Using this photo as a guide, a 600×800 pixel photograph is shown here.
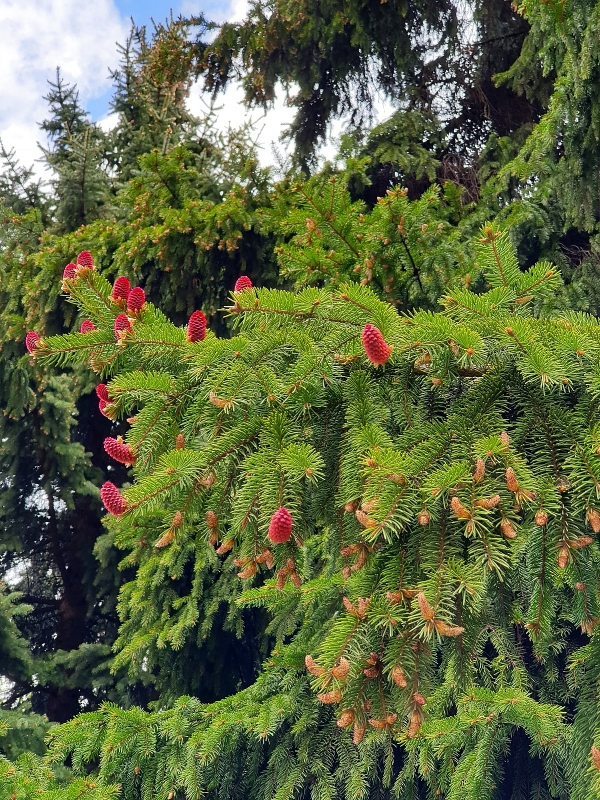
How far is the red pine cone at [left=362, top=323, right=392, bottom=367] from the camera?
4.95 feet

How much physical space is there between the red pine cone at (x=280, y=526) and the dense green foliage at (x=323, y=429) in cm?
8

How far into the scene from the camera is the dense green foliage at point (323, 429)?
153 centimetres

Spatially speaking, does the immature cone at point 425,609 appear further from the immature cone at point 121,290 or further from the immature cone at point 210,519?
the immature cone at point 121,290

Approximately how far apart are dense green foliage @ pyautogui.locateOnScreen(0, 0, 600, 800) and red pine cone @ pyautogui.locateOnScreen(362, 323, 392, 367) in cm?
9

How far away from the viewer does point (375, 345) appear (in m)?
1.51

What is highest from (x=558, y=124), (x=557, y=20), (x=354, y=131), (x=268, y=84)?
(x=268, y=84)

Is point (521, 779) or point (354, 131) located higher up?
point (354, 131)

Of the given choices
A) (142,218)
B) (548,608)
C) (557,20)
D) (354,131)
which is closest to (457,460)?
(548,608)

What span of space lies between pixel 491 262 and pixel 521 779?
8.78 ft

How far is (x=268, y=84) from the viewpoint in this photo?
245 inches

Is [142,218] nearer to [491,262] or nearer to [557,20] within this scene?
[557,20]

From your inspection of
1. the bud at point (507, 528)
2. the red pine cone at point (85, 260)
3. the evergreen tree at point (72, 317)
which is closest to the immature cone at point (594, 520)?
the bud at point (507, 528)

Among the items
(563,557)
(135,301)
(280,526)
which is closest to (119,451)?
(135,301)

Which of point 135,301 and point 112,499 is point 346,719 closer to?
point 112,499
